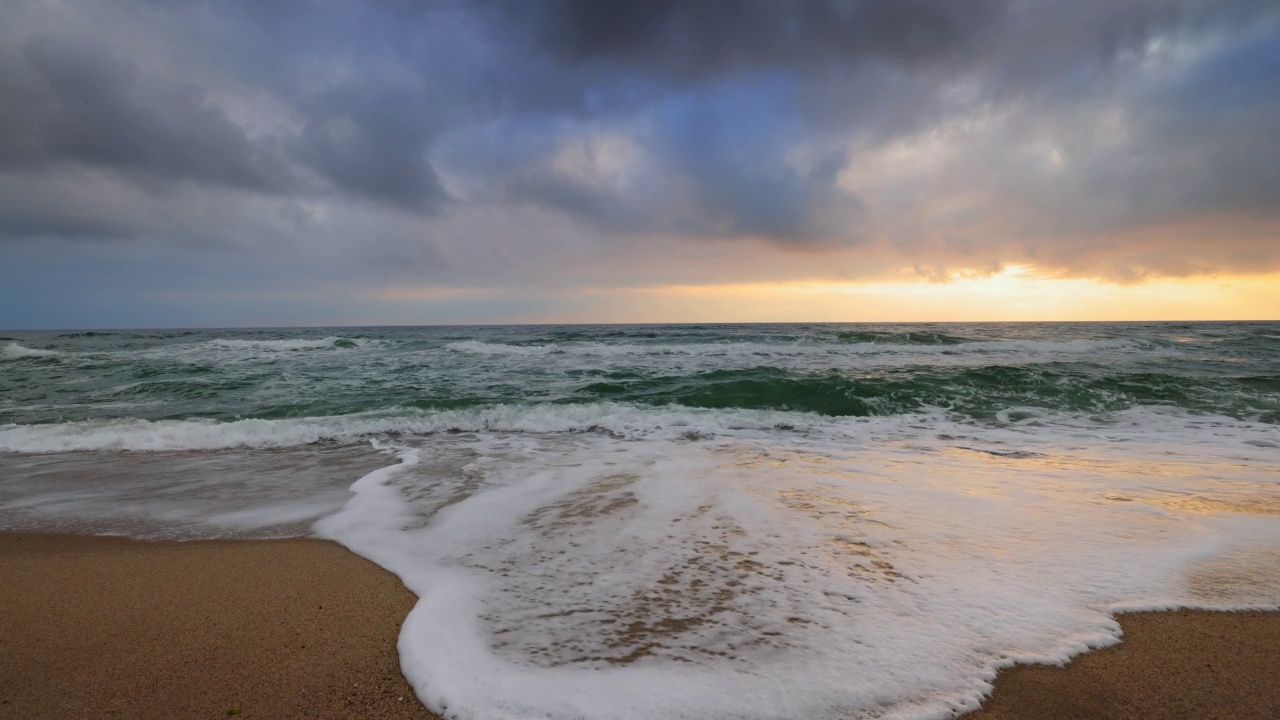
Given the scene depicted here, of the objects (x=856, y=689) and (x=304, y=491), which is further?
(x=304, y=491)

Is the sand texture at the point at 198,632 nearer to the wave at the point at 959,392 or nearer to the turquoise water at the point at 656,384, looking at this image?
the turquoise water at the point at 656,384

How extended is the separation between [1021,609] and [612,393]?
30.1 ft

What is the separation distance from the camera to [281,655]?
2.24 metres

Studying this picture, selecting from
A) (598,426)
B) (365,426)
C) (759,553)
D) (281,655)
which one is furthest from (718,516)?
Answer: (365,426)

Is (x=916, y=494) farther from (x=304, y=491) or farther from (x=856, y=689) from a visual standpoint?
(x=304, y=491)

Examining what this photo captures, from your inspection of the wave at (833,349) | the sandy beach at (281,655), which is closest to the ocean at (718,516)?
the sandy beach at (281,655)

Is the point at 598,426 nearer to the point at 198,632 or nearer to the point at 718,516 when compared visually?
the point at 718,516

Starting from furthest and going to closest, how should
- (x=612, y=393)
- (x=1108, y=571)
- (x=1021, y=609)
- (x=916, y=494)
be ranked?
(x=612, y=393)
(x=916, y=494)
(x=1108, y=571)
(x=1021, y=609)

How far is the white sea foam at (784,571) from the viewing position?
6.59ft

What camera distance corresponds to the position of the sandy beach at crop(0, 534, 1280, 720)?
6.30 ft

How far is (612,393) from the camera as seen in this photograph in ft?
37.3

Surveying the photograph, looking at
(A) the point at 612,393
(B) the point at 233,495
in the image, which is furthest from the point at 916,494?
(A) the point at 612,393

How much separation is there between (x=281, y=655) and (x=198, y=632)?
517mm

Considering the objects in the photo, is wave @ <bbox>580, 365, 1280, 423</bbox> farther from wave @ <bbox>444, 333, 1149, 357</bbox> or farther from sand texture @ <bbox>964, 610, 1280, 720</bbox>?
wave @ <bbox>444, 333, 1149, 357</bbox>
